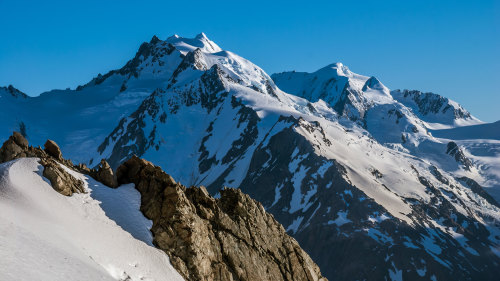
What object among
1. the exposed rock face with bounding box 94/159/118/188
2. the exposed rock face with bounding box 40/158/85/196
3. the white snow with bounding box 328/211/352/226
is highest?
the white snow with bounding box 328/211/352/226

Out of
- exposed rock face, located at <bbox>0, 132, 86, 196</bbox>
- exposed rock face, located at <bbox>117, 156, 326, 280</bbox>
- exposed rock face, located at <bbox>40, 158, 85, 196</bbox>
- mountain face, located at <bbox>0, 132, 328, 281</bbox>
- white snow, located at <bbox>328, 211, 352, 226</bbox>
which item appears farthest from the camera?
white snow, located at <bbox>328, 211, 352, 226</bbox>

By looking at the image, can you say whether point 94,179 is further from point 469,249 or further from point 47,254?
point 469,249

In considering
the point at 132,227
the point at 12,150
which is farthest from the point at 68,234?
the point at 12,150

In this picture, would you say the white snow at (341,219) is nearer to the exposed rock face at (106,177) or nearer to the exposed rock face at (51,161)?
the exposed rock face at (51,161)

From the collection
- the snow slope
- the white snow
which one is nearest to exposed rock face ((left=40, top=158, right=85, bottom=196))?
the snow slope

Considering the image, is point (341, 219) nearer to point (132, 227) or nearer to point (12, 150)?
point (12, 150)

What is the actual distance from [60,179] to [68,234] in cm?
493

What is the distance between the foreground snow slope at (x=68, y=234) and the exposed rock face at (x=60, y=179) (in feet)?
1.42

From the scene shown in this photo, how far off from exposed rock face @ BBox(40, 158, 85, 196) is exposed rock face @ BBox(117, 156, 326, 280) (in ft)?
15.6

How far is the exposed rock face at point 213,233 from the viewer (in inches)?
1585

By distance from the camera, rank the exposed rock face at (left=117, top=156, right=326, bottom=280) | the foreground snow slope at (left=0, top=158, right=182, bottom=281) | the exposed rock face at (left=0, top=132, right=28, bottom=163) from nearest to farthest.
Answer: the foreground snow slope at (left=0, top=158, right=182, bottom=281)
the exposed rock face at (left=117, top=156, right=326, bottom=280)
the exposed rock face at (left=0, top=132, right=28, bottom=163)

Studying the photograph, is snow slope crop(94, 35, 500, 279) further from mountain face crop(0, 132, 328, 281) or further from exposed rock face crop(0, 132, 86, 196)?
exposed rock face crop(0, 132, 86, 196)

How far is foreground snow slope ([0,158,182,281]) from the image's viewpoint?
31391mm

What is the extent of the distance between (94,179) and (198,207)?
7846 mm
